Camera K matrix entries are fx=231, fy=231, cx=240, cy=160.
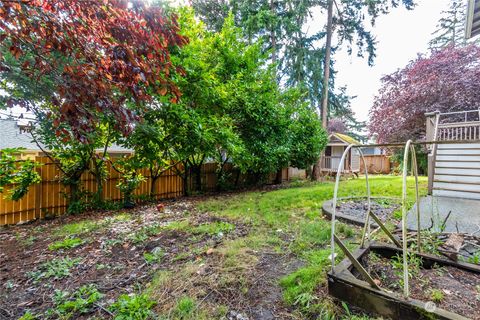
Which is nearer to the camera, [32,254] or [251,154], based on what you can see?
[32,254]

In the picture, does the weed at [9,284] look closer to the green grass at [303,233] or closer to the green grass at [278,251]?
the green grass at [278,251]

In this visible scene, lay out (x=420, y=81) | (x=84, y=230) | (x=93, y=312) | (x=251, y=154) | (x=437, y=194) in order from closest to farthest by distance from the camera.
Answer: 1. (x=93, y=312)
2. (x=84, y=230)
3. (x=437, y=194)
4. (x=251, y=154)
5. (x=420, y=81)

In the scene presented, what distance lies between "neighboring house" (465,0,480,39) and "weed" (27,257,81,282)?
7654mm

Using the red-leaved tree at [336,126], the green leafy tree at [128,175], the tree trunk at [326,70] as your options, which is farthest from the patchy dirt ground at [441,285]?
the red-leaved tree at [336,126]

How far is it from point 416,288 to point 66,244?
4.09 meters

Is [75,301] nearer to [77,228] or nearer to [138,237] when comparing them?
[138,237]

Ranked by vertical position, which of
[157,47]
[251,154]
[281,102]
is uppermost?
[281,102]

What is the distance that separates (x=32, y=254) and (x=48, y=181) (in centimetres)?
281

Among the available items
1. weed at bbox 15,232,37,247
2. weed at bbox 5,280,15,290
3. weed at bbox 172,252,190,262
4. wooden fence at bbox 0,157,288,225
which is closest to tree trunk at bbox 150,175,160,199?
wooden fence at bbox 0,157,288,225

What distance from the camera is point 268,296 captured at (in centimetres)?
203

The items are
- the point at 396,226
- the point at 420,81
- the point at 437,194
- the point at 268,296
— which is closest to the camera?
the point at 268,296

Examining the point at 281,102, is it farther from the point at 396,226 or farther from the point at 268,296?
the point at 268,296

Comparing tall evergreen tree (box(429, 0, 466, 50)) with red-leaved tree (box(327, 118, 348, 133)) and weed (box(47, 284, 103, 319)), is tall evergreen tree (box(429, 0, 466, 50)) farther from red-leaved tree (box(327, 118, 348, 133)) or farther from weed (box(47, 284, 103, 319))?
weed (box(47, 284, 103, 319))

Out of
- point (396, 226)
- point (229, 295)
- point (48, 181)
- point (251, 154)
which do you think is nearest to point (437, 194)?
point (396, 226)
